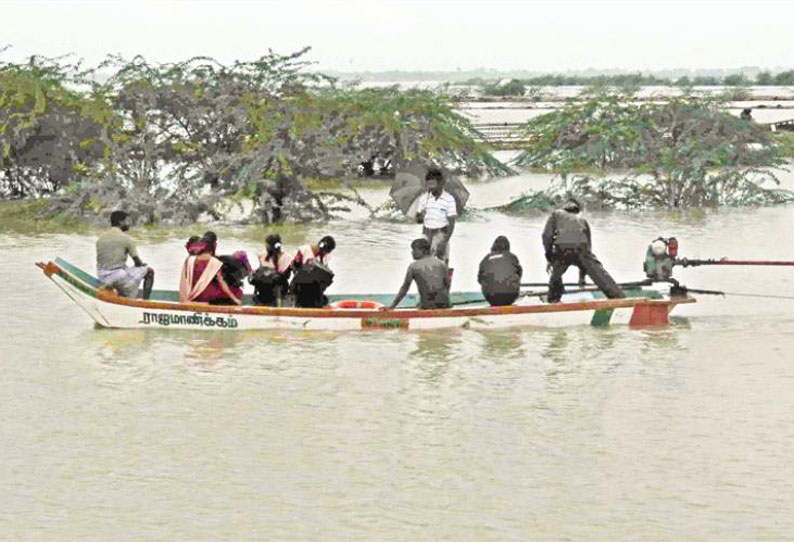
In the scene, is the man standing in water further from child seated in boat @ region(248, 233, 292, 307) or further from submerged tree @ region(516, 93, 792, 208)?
submerged tree @ region(516, 93, 792, 208)

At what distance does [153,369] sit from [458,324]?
377 cm

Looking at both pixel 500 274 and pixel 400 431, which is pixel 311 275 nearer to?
pixel 500 274

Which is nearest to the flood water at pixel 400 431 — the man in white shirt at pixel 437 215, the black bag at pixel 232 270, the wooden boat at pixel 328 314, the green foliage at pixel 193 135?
the wooden boat at pixel 328 314

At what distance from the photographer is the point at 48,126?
39062 mm

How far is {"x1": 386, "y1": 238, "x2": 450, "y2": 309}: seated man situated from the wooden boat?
0.23 meters

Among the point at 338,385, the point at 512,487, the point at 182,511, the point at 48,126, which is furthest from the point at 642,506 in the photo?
the point at 48,126

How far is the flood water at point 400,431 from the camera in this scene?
42.0 ft

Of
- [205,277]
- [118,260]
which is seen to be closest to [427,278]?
[205,277]

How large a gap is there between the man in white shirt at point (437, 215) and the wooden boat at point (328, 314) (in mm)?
1648

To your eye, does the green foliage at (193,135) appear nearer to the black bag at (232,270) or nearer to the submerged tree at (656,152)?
the submerged tree at (656,152)

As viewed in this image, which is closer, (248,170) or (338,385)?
(338,385)

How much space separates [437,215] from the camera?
22.8 m

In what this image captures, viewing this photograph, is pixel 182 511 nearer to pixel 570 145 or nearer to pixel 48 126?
pixel 48 126

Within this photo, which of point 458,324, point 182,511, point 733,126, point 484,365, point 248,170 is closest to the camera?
point 182,511
